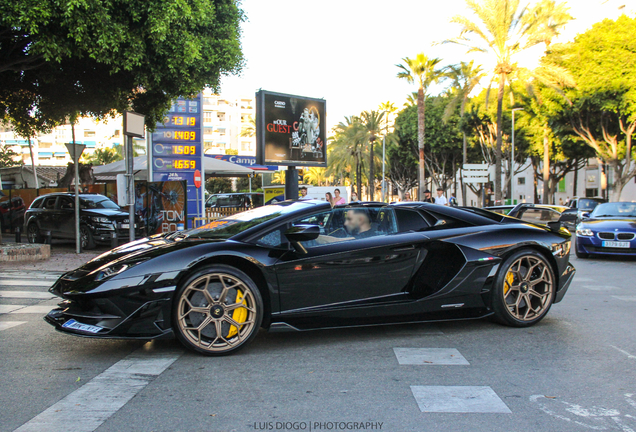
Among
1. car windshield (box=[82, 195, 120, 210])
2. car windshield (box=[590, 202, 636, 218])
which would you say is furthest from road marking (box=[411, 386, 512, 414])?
car windshield (box=[82, 195, 120, 210])

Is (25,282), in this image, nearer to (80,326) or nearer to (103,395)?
(80,326)

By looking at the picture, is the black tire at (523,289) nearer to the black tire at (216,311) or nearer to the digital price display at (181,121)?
the black tire at (216,311)

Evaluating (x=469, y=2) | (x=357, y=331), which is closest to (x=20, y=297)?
(x=357, y=331)

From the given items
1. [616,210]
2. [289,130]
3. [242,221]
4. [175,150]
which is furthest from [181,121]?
[242,221]

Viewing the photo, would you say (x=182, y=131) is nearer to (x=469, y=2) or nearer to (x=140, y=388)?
(x=469, y=2)

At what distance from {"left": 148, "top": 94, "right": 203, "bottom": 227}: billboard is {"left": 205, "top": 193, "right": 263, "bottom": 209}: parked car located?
276 inches

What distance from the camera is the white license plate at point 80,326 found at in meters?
4.00

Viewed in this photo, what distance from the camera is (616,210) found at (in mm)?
13562

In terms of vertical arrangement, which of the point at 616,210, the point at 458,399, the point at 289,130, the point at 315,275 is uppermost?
the point at 289,130

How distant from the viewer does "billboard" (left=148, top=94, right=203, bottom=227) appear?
2056 centimetres

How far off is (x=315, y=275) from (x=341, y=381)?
1.02m

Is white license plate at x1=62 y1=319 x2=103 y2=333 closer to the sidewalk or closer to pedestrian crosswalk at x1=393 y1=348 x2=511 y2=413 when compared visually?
pedestrian crosswalk at x1=393 y1=348 x2=511 y2=413

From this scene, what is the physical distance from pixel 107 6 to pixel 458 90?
73.0ft

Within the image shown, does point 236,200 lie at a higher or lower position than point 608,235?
higher
